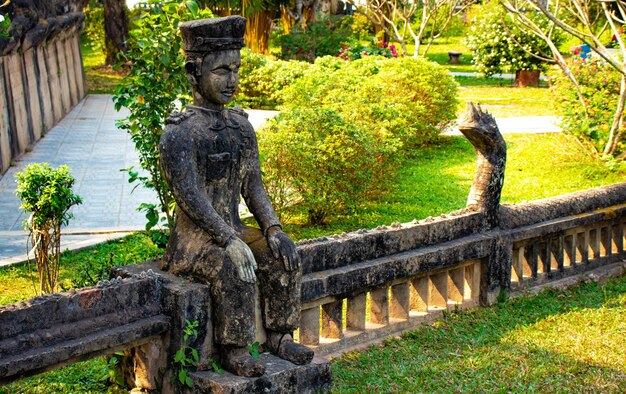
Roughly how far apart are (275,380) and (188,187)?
106 centimetres

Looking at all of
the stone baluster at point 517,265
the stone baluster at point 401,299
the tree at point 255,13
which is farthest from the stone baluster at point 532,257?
the tree at point 255,13

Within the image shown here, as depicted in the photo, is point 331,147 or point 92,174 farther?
point 92,174

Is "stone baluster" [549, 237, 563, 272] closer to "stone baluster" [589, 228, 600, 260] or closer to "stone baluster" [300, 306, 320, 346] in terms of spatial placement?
"stone baluster" [589, 228, 600, 260]

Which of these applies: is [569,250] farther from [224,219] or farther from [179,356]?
[179,356]

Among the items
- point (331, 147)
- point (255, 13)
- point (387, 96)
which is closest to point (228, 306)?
point (331, 147)

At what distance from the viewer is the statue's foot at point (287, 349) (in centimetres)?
477

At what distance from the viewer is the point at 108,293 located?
4.41 m

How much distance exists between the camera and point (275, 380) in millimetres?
4605

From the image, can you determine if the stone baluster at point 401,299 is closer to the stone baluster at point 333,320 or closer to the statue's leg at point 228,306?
the stone baluster at point 333,320

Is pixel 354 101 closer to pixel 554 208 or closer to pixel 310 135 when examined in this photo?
pixel 310 135

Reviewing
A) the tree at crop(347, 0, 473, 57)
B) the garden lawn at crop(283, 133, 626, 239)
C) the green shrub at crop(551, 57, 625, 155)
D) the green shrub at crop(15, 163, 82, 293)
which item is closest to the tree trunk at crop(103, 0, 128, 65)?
the tree at crop(347, 0, 473, 57)

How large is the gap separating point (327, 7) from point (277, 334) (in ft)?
81.8

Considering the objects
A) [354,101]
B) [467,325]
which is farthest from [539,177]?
[467,325]

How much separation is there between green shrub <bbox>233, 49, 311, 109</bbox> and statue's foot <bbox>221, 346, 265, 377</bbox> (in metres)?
15.6
